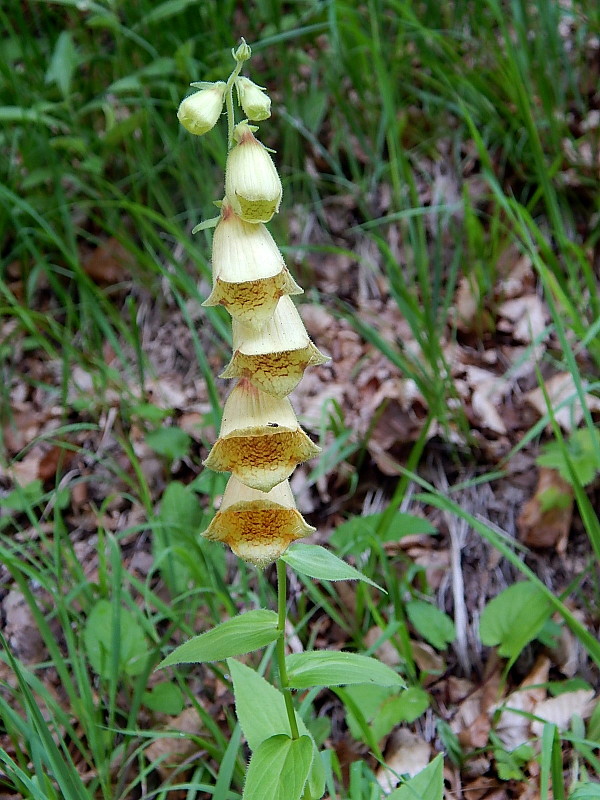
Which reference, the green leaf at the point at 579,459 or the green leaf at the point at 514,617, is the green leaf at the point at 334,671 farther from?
the green leaf at the point at 579,459

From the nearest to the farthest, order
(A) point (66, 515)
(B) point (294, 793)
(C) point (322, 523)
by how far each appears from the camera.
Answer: (B) point (294, 793), (C) point (322, 523), (A) point (66, 515)

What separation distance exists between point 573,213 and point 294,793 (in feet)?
10.0

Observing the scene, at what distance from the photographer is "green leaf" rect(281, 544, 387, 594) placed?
160 cm

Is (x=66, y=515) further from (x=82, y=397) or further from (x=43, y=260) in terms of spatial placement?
(x=43, y=260)

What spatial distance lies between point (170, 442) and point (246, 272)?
1.77 metres

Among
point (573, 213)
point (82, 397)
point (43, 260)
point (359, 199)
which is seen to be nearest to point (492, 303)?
point (573, 213)

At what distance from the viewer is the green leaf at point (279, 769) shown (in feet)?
5.18

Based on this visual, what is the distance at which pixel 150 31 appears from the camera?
403 centimetres

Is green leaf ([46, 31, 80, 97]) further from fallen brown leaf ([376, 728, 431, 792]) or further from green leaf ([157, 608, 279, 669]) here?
fallen brown leaf ([376, 728, 431, 792])

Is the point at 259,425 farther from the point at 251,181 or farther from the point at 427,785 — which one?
the point at 427,785

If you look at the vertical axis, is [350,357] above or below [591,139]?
below

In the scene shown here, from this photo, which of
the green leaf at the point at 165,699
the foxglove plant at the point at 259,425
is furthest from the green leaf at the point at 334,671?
the green leaf at the point at 165,699

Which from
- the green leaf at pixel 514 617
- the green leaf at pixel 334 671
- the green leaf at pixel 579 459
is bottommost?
the green leaf at pixel 514 617

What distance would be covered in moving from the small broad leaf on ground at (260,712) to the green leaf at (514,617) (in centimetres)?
75
